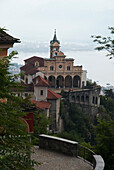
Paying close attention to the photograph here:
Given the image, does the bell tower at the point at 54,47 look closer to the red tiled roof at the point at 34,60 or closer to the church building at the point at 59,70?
the church building at the point at 59,70

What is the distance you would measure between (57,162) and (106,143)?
250cm

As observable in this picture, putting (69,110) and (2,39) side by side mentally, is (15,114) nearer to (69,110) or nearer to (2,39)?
(2,39)

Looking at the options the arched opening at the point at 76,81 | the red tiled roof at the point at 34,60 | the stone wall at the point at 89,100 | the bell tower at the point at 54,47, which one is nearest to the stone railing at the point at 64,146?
the stone wall at the point at 89,100

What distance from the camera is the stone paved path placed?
11375 millimetres

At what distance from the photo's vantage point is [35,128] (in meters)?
23.4

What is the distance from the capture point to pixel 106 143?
1299cm

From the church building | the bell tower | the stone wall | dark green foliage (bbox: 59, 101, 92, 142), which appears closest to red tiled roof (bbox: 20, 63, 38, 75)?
the church building

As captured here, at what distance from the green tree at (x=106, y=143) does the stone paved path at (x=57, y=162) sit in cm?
105

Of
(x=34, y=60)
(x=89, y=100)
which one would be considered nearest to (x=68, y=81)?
(x=89, y=100)

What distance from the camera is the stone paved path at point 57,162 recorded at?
37.3 ft

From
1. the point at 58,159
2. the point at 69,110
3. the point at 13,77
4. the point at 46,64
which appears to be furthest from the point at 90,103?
the point at 13,77

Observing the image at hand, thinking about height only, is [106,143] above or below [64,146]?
above

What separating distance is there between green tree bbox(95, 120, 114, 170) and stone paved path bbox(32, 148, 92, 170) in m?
1.05

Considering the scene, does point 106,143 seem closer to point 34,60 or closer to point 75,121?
point 75,121
